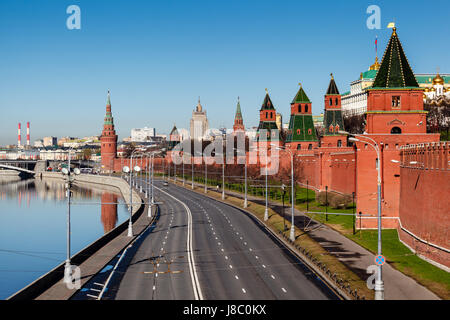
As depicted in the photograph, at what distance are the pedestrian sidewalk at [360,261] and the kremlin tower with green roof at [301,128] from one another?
146ft

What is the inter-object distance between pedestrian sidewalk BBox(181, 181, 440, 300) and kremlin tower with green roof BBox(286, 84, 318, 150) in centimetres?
4443

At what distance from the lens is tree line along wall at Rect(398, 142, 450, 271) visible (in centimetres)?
3175

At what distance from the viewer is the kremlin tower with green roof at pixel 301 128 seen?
99.8 m

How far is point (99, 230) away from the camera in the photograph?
66.3 meters

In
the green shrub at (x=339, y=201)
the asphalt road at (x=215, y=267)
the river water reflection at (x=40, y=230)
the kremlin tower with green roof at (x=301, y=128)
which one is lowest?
the river water reflection at (x=40, y=230)

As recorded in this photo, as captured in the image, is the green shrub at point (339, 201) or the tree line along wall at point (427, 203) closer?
the tree line along wall at point (427, 203)

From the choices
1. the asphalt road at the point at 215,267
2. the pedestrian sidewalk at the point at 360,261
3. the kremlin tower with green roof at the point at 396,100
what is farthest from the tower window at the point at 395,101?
the asphalt road at the point at 215,267

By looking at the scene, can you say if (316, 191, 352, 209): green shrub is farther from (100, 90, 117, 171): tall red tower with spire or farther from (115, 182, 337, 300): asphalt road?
(100, 90, 117, 171): tall red tower with spire

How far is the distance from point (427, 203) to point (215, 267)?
45.3 ft

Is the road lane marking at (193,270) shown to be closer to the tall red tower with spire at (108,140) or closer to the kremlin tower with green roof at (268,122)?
the kremlin tower with green roof at (268,122)

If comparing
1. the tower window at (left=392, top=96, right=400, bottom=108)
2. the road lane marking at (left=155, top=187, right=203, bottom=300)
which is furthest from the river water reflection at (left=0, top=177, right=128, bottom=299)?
the tower window at (left=392, top=96, right=400, bottom=108)
